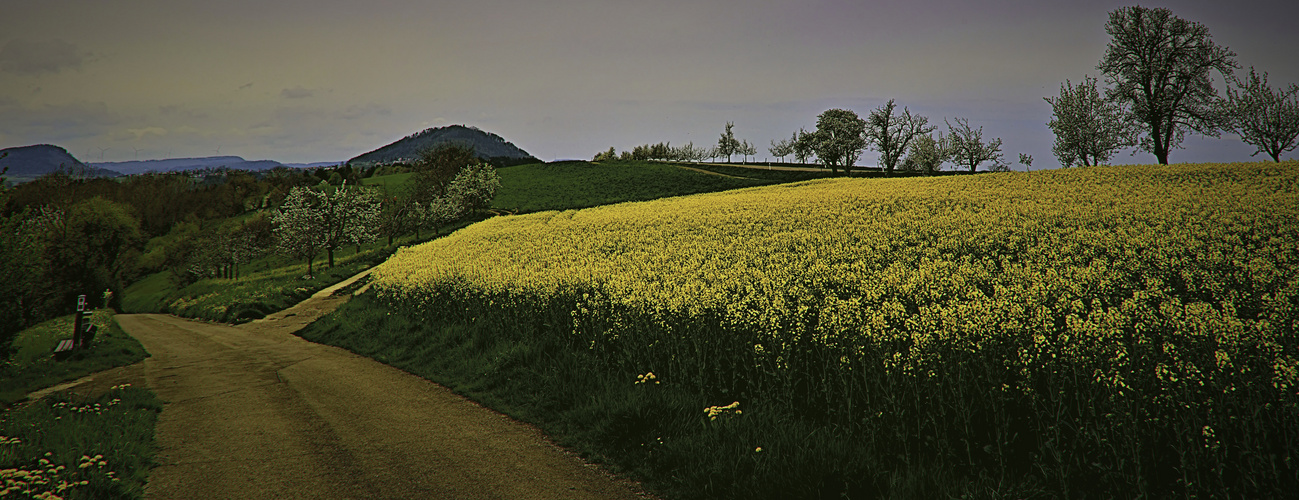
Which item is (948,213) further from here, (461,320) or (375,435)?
(375,435)

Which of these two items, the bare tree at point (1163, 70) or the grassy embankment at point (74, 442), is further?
the bare tree at point (1163, 70)

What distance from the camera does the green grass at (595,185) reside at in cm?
7038

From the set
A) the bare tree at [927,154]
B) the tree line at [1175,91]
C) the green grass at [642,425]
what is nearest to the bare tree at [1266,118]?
the tree line at [1175,91]

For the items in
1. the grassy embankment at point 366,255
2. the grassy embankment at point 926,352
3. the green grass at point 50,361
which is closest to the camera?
the grassy embankment at point 926,352

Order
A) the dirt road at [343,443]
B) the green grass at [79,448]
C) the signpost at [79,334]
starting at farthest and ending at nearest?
the signpost at [79,334] → the dirt road at [343,443] → the green grass at [79,448]

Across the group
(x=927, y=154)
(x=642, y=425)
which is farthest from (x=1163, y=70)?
(x=642, y=425)

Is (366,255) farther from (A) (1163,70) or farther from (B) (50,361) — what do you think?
(A) (1163,70)

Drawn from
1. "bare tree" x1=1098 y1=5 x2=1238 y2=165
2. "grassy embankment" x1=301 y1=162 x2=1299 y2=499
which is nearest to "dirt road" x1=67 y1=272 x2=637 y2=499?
"grassy embankment" x1=301 y1=162 x2=1299 y2=499

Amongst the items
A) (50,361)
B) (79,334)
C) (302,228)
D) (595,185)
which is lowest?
(50,361)

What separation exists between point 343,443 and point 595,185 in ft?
247

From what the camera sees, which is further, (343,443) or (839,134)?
(839,134)

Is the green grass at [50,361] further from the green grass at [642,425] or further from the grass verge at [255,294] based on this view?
the green grass at [642,425]

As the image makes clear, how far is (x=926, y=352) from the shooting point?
7.20 metres

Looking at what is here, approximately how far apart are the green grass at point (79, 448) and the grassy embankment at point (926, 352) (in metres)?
4.84
